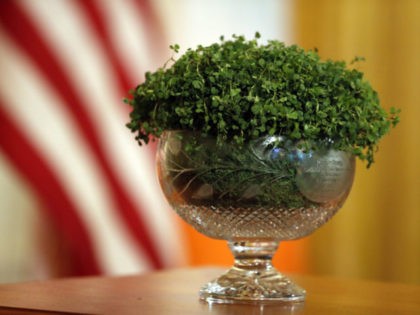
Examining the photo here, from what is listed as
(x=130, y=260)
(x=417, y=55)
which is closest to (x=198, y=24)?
(x=417, y=55)

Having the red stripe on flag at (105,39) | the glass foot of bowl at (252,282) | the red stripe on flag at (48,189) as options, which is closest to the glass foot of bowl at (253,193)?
the glass foot of bowl at (252,282)

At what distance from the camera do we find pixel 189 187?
82 cm

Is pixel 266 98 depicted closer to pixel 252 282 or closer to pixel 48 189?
pixel 252 282

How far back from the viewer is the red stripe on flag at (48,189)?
1.68 m

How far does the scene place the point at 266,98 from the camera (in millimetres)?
783

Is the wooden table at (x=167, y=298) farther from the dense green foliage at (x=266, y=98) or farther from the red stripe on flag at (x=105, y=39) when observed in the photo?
the red stripe on flag at (x=105, y=39)

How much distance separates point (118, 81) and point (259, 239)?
1086 millimetres

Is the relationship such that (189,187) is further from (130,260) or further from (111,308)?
(130,260)

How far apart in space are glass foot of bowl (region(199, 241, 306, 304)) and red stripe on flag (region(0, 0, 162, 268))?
968mm

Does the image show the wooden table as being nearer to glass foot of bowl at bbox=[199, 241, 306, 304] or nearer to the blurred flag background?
glass foot of bowl at bbox=[199, 241, 306, 304]

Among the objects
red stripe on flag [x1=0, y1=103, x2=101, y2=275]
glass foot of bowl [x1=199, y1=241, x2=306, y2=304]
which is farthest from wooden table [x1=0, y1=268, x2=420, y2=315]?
red stripe on flag [x1=0, y1=103, x2=101, y2=275]

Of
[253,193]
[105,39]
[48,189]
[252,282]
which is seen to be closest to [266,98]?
[253,193]

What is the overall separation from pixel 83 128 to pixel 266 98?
42.4 inches

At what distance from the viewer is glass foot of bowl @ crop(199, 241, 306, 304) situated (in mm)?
847
